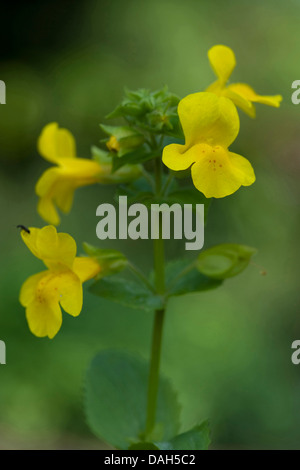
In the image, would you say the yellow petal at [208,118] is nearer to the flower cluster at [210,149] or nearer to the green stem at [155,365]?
the flower cluster at [210,149]

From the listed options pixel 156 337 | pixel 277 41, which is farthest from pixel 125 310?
pixel 277 41

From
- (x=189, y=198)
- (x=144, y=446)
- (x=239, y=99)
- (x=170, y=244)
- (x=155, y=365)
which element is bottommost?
(x=144, y=446)

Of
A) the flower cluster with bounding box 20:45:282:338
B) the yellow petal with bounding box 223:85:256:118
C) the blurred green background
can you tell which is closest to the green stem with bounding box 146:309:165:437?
the flower cluster with bounding box 20:45:282:338

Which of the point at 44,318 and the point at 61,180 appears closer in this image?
the point at 44,318

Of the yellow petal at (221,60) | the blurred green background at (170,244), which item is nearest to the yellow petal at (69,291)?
the yellow petal at (221,60)

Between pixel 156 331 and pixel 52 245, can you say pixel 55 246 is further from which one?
pixel 156 331

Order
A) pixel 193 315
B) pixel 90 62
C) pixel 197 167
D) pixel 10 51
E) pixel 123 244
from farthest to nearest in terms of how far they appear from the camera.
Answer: pixel 10 51
pixel 90 62
pixel 123 244
pixel 193 315
pixel 197 167

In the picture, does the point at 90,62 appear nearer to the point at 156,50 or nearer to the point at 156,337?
the point at 156,50

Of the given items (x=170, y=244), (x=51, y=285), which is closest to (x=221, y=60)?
(x=51, y=285)
